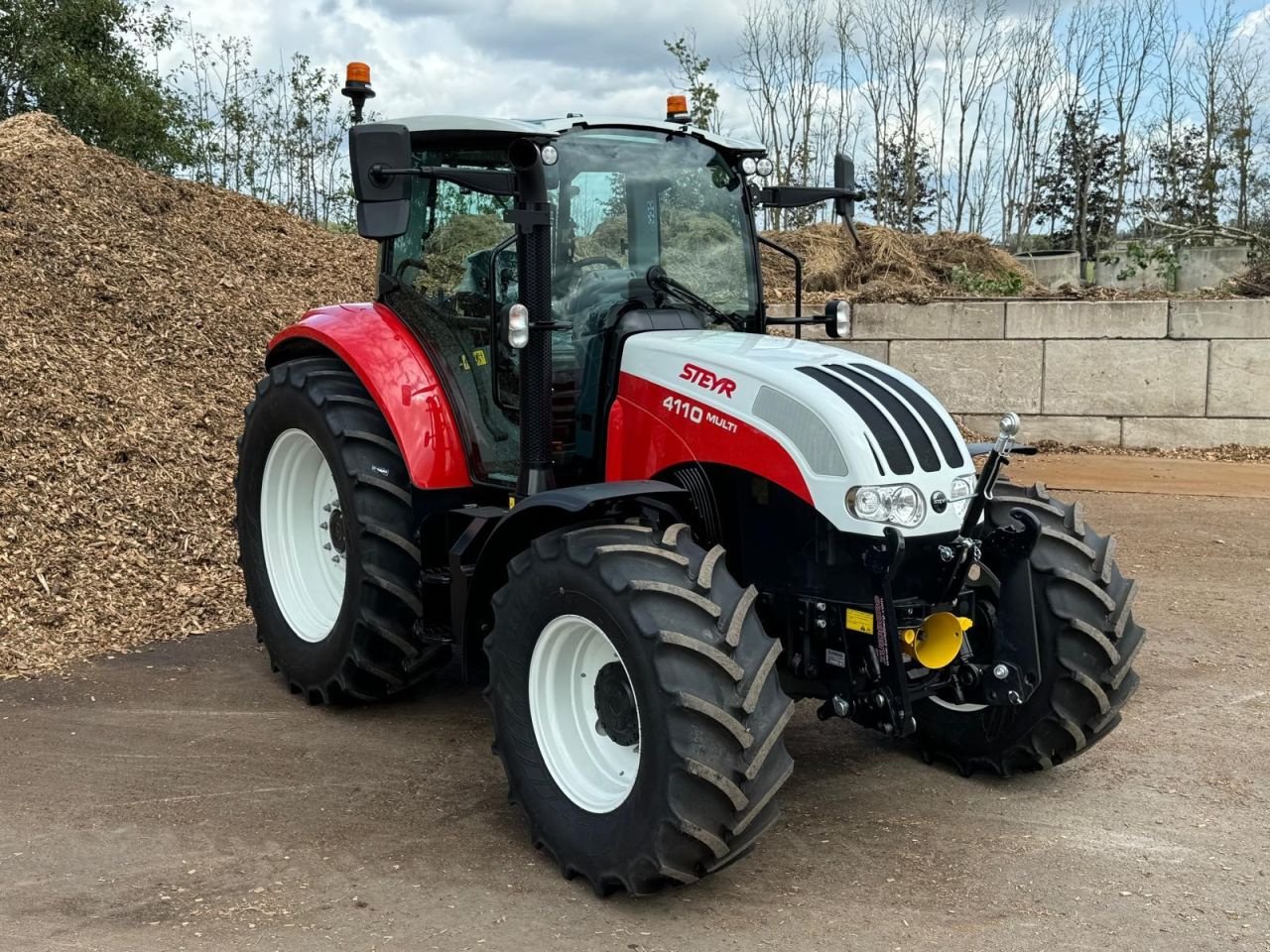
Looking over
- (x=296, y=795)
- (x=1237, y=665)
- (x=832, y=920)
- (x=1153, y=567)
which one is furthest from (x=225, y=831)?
(x=1153, y=567)

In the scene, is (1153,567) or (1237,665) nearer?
(1237,665)

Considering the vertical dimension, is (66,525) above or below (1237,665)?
above

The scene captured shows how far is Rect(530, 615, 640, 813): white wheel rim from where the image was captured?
393 centimetres

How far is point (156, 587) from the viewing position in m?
6.82

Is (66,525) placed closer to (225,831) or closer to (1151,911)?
(225,831)

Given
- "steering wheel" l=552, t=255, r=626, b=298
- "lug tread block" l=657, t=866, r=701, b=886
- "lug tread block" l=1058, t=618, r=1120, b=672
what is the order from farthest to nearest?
"steering wheel" l=552, t=255, r=626, b=298 → "lug tread block" l=1058, t=618, r=1120, b=672 → "lug tread block" l=657, t=866, r=701, b=886

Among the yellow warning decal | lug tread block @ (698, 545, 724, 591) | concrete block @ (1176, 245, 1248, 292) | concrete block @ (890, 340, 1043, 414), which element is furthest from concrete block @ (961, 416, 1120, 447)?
lug tread block @ (698, 545, 724, 591)

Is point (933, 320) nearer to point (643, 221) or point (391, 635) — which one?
point (643, 221)

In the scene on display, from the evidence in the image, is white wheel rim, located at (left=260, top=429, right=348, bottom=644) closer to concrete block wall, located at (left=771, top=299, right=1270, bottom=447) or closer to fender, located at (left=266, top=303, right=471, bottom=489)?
fender, located at (left=266, top=303, right=471, bottom=489)

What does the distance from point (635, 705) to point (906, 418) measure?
3.92ft

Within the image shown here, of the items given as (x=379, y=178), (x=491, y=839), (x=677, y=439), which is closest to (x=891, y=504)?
(x=677, y=439)

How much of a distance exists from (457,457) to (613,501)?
113 cm

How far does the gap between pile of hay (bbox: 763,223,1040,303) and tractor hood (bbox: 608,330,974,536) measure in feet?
28.7

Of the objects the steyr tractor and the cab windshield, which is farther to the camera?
the cab windshield
